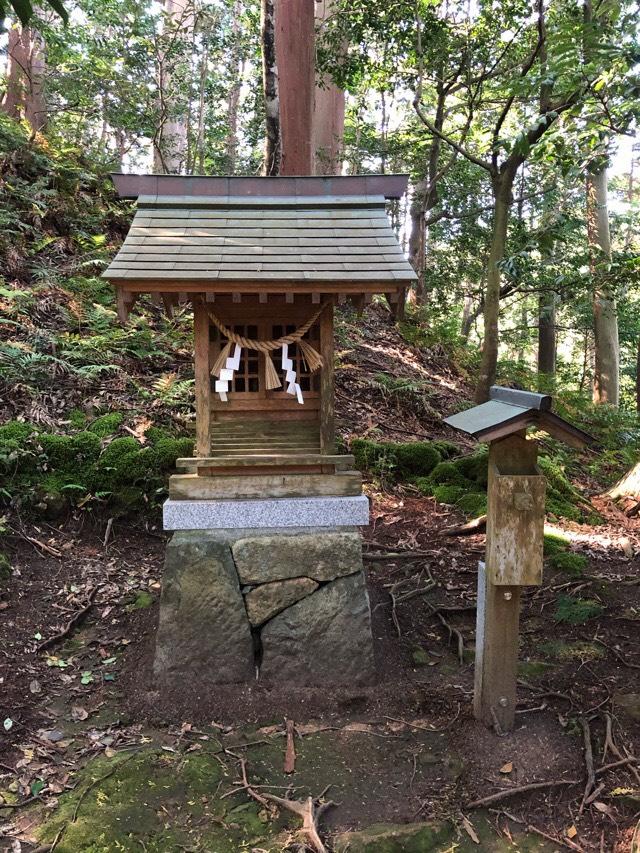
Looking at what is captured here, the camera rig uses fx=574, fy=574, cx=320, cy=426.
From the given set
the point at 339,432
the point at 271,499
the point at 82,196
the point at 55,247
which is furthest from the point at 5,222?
the point at 271,499

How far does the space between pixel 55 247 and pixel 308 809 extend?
10.1m

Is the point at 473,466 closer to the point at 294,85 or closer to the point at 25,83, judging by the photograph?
the point at 294,85

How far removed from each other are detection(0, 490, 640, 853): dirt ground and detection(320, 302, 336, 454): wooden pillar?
1.88m

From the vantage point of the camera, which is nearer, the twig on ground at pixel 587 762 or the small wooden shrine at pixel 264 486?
the twig on ground at pixel 587 762

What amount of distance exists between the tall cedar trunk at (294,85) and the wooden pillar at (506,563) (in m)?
6.46

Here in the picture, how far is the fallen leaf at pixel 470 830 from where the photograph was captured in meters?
3.04

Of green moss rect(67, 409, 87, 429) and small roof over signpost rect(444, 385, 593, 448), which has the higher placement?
small roof over signpost rect(444, 385, 593, 448)

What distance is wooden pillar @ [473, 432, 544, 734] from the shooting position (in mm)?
3531

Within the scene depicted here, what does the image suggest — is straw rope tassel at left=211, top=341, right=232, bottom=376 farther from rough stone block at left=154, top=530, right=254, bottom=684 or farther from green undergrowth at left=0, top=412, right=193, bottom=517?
green undergrowth at left=0, top=412, right=193, bottom=517

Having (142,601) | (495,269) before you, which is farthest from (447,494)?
(142,601)

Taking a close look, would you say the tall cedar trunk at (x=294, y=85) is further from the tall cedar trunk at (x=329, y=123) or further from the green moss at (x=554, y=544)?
the green moss at (x=554, y=544)

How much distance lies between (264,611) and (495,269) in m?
6.43

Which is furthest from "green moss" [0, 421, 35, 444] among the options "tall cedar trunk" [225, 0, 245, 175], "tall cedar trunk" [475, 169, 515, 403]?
"tall cedar trunk" [225, 0, 245, 175]

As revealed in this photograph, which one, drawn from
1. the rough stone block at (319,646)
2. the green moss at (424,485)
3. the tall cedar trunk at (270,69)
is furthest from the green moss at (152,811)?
the tall cedar trunk at (270,69)
